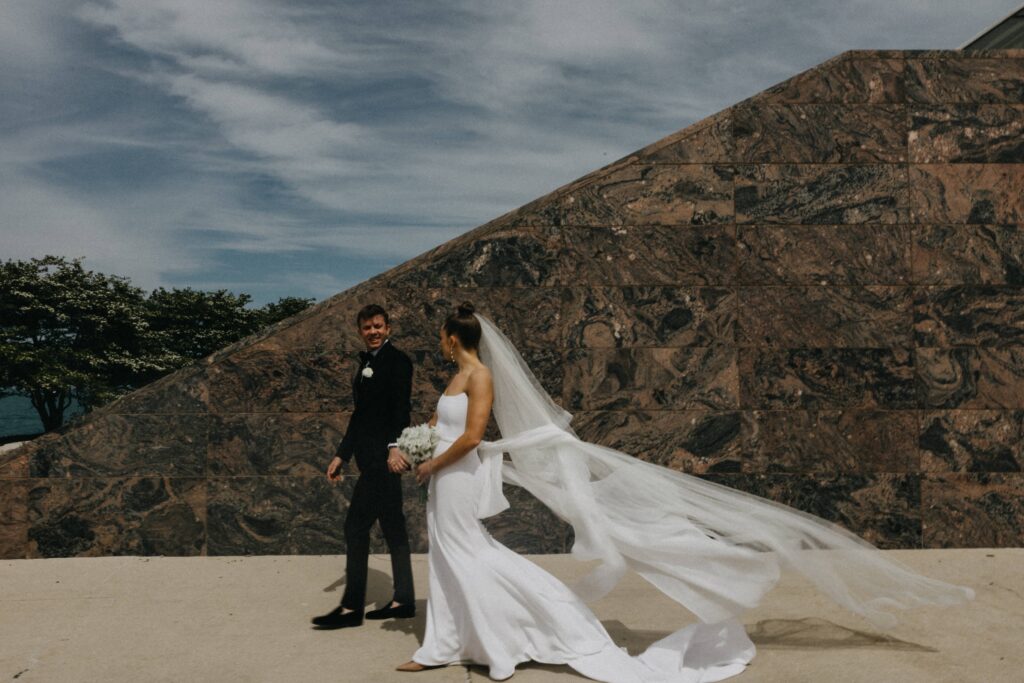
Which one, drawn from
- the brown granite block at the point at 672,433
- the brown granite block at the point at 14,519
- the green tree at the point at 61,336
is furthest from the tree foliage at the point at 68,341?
the brown granite block at the point at 672,433

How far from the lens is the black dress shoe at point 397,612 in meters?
5.62

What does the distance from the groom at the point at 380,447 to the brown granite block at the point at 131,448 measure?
243cm

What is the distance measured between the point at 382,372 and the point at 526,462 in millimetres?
1254

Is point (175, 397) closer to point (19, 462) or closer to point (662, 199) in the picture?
point (19, 462)

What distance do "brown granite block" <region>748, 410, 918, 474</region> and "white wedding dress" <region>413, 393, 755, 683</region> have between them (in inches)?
128

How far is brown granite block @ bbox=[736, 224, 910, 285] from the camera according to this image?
7.73 metres

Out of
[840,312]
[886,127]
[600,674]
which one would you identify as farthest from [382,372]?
[886,127]

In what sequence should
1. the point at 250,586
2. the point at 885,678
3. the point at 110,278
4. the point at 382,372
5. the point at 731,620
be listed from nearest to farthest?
the point at 885,678 → the point at 731,620 → the point at 382,372 → the point at 250,586 → the point at 110,278

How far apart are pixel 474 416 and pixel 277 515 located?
11.5 ft

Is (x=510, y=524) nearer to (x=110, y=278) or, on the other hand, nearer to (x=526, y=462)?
(x=526, y=462)

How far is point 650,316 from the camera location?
7727 mm

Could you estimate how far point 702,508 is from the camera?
4.86 m

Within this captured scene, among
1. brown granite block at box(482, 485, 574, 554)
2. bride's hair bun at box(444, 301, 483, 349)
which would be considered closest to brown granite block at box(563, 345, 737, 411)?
brown granite block at box(482, 485, 574, 554)

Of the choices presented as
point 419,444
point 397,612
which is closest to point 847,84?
point 419,444
